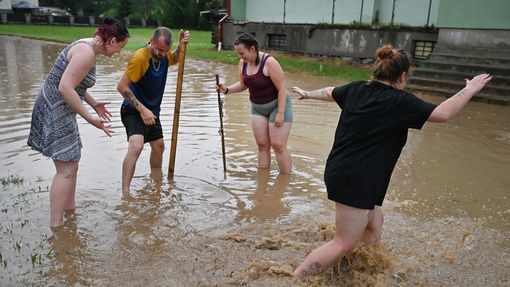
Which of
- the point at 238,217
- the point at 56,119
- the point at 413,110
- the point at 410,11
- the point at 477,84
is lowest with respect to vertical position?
the point at 238,217

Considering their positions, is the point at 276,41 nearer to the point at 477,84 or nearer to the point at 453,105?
the point at 477,84

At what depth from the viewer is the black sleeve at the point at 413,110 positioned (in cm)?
296

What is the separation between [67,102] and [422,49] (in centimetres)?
1485

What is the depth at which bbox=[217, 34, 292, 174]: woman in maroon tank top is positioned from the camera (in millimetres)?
5523

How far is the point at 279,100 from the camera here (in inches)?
223

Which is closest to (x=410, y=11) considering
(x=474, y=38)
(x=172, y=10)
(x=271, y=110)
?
(x=474, y=38)

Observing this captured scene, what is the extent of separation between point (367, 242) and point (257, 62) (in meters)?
2.70

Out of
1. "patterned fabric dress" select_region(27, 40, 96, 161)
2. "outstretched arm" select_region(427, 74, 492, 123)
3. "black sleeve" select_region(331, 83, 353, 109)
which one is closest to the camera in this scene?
"outstretched arm" select_region(427, 74, 492, 123)

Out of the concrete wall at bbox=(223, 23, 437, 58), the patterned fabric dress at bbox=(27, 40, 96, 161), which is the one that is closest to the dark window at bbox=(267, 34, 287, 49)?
the concrete wall at bbox=(223, 23, 437, 58)

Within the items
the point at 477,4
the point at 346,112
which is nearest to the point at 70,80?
the point at 346,112

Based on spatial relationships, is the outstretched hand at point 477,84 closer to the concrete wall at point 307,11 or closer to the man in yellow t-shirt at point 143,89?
the man in yellow t-shirt at point 143,89

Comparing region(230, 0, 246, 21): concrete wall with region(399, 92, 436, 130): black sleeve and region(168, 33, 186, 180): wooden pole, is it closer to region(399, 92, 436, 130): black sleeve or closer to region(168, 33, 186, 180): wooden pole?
region(168, 33, 186, 180): wooden pole

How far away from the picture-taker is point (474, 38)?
45.8ft

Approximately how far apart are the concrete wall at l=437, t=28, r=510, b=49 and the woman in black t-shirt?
11813 millimetres
